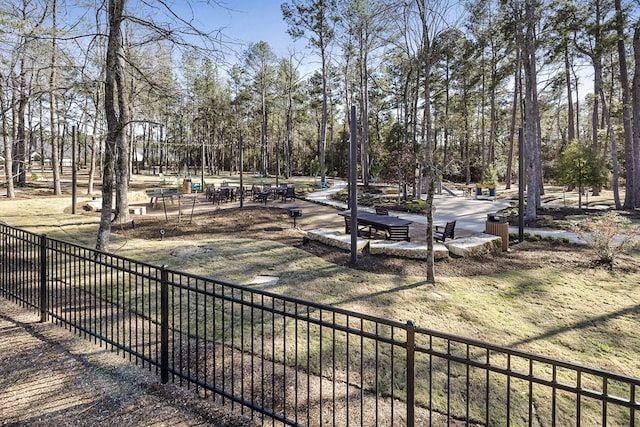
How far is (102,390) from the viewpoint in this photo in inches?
136

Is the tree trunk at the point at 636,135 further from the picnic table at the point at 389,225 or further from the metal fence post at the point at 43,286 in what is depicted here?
the metal fence post at the point at 43,286

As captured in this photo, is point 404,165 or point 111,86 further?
point 404,165

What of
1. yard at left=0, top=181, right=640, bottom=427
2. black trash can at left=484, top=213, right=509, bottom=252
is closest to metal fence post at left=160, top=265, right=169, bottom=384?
yard at left=0, top=181, right=640, bottom=427

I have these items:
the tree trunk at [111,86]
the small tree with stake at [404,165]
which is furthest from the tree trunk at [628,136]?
the tree trunk at [111,86]

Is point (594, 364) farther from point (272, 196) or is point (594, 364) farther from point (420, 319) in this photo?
point (272, 196)

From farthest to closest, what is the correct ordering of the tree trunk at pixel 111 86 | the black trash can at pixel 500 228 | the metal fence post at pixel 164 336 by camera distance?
the black trash can at pixel 500 228
the tree trunk at pixel 111 86
the metal fence post at pixel 164 336

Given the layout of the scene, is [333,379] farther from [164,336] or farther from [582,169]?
[582,169]

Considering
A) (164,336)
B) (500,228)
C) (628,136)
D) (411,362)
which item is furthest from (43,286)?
(628,136)

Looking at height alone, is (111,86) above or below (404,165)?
above

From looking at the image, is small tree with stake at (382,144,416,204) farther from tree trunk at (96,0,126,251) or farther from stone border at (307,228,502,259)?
tree trunk at (96,0,126,251)

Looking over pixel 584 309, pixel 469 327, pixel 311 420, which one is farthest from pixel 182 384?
pixel 584 309

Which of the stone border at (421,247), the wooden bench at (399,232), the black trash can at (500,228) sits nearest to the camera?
the stone border at (421,247)

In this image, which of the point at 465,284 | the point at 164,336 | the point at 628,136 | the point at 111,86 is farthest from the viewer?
the point at 628,136

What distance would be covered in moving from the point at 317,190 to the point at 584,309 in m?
24.0
